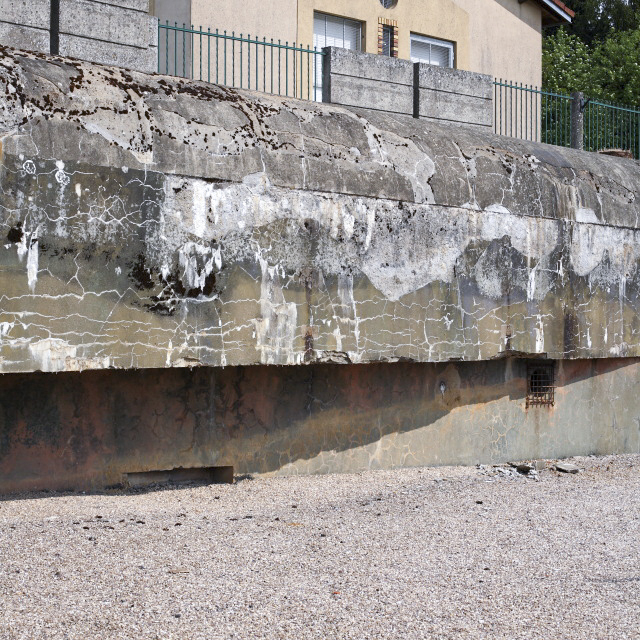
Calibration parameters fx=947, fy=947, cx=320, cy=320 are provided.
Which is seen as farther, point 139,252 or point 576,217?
point 576,217

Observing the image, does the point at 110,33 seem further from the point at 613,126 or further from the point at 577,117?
the point at 613,126

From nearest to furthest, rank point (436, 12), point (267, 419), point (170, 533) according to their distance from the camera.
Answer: point (170, 533), point (267, 419), point (436, 12)

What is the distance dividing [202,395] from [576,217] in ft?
12.9

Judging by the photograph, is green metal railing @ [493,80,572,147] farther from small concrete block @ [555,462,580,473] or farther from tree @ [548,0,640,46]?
tree @ [548,0,640,46]

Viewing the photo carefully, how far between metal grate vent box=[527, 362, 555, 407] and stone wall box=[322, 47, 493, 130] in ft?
7.92

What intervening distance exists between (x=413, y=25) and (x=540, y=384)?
8.73 meters

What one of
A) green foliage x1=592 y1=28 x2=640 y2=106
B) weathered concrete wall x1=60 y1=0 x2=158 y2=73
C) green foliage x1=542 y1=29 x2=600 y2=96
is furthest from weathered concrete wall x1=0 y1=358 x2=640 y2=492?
green foliage x1=592 y1=28 x2=640 y2=106

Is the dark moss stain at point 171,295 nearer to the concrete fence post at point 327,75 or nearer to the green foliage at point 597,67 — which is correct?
the concrete fence post at point 327,75

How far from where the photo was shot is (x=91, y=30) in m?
6.95

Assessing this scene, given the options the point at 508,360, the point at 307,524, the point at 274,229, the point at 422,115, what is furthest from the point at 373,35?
the point at 307,524

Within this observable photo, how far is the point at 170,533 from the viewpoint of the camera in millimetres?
5559

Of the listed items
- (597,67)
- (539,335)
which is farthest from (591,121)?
(597,67)

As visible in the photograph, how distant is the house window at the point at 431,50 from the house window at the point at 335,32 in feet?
3.96

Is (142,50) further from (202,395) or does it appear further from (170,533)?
(170,533)
